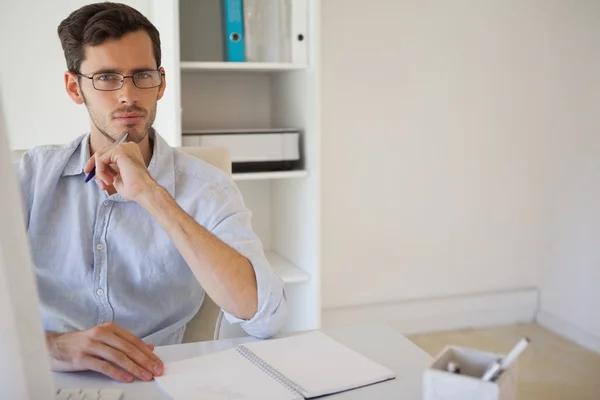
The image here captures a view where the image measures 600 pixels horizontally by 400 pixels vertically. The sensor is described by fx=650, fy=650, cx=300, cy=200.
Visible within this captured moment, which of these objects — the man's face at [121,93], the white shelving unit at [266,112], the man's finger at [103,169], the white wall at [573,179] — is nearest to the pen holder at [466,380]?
the man's finger at [103,169]

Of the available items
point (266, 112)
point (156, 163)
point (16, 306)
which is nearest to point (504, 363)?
point (16, 306)

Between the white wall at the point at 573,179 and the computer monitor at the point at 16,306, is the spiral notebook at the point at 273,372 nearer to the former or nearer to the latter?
the computer monitor at the point at 16,306

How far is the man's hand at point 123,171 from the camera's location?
46.2 inches

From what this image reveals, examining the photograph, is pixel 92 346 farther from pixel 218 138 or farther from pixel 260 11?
pixel 260 11

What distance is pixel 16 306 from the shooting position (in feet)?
1.85

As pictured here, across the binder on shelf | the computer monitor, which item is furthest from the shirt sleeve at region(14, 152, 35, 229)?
the binder on shelf

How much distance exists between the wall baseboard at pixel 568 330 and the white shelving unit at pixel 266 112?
1218 millimetres

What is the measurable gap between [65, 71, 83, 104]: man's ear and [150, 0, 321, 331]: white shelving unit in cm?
66

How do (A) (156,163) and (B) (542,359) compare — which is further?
(B) (542,359)

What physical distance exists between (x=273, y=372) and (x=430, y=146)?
2137 millimetres

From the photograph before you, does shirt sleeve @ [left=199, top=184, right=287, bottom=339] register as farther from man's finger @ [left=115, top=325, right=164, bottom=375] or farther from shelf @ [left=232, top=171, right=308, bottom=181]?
shelf @ [left=232, top=171, right=308, bottom=181]

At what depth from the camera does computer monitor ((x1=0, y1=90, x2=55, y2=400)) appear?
55cm

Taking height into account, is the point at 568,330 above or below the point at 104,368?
below

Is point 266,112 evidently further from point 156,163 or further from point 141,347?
point 141,347
